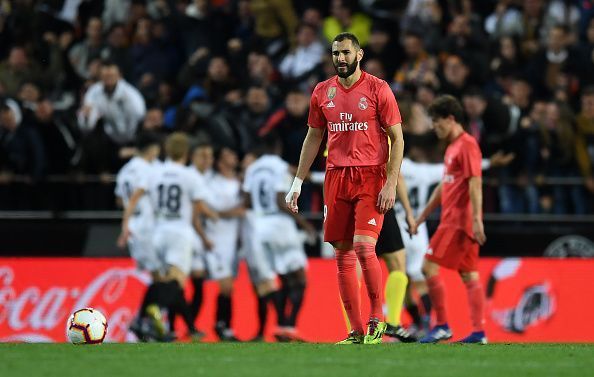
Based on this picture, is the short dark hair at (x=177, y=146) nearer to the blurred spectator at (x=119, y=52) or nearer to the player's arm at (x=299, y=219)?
the player's arm at (x=299, y=219)

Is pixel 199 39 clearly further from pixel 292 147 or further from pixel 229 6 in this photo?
pixel 292 147

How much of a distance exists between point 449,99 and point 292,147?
17.7ft

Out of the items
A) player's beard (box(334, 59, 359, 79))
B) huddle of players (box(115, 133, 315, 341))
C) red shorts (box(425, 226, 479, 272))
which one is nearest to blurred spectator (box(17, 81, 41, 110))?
huddle of players (box(115, 133, 315, 341))

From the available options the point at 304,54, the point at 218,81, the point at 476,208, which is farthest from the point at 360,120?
the point at 304,54

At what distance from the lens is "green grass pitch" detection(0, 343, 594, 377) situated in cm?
877

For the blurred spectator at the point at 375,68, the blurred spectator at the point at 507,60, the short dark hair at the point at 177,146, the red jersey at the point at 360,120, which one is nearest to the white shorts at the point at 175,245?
the short dark hair at the point at 177,146

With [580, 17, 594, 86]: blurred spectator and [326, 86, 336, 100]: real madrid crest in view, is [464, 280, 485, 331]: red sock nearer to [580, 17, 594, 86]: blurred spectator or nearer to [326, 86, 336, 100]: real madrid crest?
[326, 86, 336, 100]: real madrid crest

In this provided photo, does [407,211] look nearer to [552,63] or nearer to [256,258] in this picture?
[256,258]

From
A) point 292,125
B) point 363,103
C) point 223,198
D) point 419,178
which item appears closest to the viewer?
point 363,103

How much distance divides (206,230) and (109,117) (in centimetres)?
273

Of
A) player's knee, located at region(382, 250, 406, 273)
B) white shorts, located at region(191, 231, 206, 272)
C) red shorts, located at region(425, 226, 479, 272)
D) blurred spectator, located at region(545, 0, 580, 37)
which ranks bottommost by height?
white shorts, located at region(191, 231, 206, 272)

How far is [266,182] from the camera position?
1620 cm

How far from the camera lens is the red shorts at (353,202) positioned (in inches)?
418

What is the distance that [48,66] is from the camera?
20938 mm
